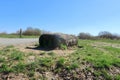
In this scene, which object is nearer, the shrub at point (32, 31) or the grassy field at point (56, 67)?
the grassy field at point (56, 67)

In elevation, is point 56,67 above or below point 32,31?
below

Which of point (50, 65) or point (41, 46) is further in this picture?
point (41, 46)

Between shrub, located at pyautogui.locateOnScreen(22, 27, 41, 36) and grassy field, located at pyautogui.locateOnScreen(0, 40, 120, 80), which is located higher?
shrub, located at pyautogui.locateOnScreen(22, 27, 41, 36)

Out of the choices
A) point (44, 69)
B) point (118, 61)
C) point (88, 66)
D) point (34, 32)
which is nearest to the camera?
point (44, 69)

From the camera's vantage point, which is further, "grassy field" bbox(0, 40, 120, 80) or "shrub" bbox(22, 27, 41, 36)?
"shrub" bbox(22, 27, 41, 36)

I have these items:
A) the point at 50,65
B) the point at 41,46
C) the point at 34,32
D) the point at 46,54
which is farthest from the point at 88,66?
the point at 34,32

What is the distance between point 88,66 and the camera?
302 inches

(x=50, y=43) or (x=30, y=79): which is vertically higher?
(x=50, y=43)

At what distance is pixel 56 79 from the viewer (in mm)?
6805

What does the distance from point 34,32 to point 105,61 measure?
26358mm

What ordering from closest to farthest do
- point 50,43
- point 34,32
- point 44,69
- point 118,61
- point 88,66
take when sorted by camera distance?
point 44,69 → point 88,66 → point 118,61 → point 50,43 → point 34,32

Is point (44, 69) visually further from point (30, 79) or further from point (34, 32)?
point (34, 32)

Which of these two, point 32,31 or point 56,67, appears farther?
point 32,31

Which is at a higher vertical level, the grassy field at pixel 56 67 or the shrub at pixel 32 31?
the shrub at pixel 32 31
